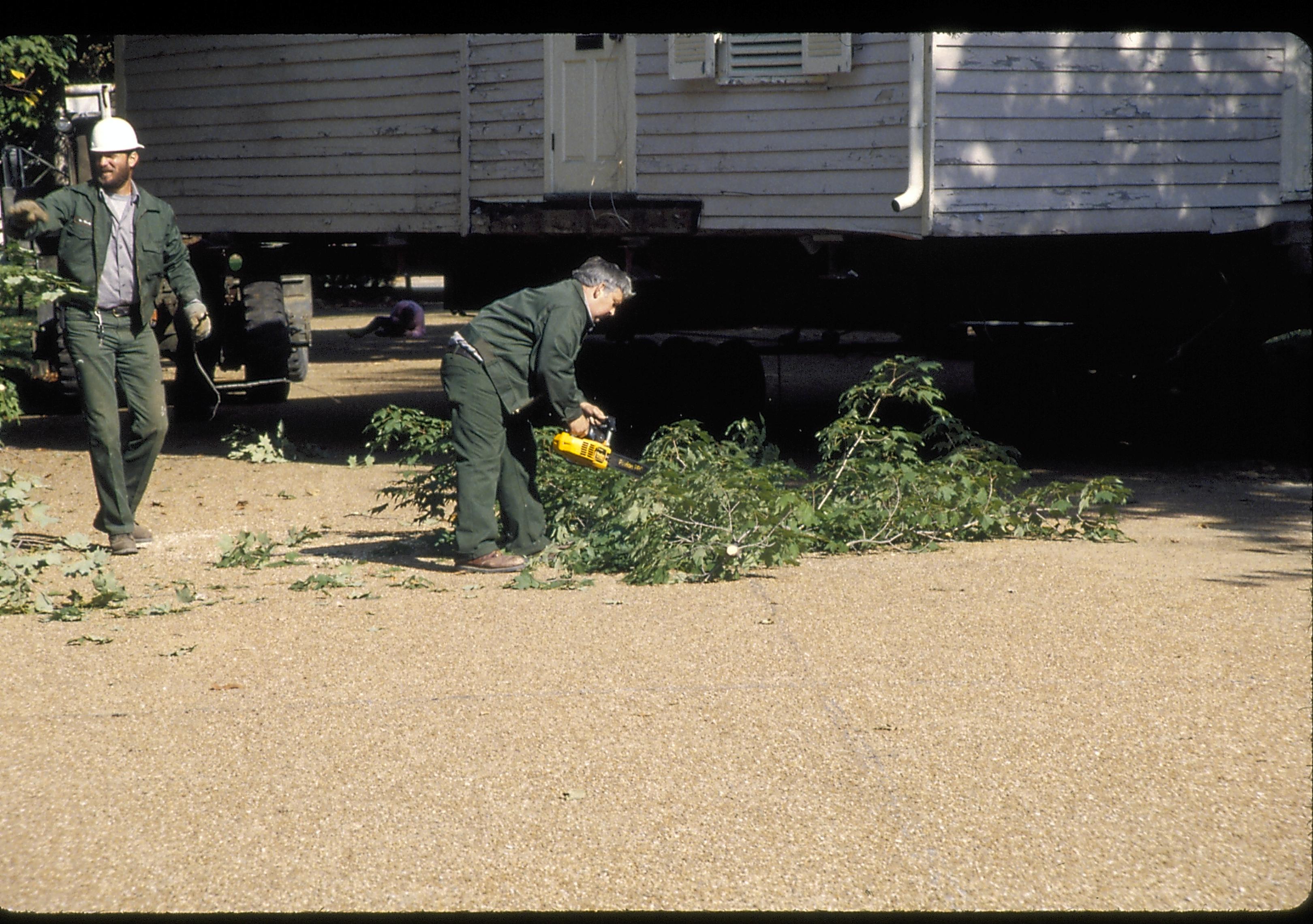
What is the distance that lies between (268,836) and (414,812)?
0.39 m

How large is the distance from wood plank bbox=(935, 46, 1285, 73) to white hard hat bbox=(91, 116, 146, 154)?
581 cm

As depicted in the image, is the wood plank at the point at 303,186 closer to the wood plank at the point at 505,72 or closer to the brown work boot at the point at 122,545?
the wood plank at the point at 505,72

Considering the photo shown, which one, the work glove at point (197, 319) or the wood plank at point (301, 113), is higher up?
the wood plank at point (301, 113)

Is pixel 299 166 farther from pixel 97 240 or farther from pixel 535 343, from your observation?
pixel 535 343

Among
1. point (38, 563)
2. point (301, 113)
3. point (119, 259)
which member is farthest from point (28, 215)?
point (301, 113)

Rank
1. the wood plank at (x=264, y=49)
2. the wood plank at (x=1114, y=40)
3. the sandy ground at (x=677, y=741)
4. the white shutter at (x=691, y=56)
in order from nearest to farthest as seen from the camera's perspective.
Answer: the sandy ground at (x=677, y=741), the wood plank at (x=1114, y=40), the white shutter at (x=691, y=56), the wood plank at (x=264, y=49)

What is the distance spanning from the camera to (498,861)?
11.5 feet

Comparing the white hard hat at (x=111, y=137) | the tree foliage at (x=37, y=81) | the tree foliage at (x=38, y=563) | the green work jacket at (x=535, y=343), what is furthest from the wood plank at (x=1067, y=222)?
the tree foliage at (x=37, y=81)

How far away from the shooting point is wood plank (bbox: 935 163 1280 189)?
1058 centimetres

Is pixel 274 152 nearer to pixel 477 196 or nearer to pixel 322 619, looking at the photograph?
pixel 477 196

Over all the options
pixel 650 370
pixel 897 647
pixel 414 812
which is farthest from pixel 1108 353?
pixel 414 812

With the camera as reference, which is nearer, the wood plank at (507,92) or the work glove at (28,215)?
the work glove at (28,215)

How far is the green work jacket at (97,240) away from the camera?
7.46 metres

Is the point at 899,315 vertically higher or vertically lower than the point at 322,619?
higher
